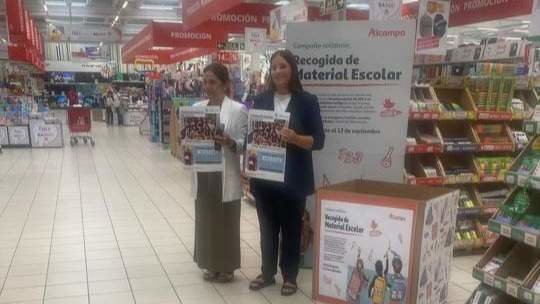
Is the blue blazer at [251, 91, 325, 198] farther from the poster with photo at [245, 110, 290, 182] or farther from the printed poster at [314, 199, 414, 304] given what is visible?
the printed poster at [314, 199, 414, 304]

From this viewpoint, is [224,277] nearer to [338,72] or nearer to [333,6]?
[338,72]

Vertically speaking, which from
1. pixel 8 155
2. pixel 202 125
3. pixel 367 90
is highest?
pixel 367 90

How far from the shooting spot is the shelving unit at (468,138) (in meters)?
4.42

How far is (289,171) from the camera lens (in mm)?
3227

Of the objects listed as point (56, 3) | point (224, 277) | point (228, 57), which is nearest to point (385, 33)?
point (224, 277)

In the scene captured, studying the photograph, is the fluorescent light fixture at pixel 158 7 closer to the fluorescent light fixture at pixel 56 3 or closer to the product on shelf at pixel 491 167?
the fluorescent light fixture at pixel 56 3

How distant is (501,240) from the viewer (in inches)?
113

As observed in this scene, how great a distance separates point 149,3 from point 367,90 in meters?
13.8

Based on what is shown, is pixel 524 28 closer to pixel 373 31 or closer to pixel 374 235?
pixel 373 31

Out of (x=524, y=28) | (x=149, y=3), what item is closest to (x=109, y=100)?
(x=149, y=3)

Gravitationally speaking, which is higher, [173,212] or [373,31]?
[373,31]

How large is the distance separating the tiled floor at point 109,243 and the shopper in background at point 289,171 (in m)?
0.38

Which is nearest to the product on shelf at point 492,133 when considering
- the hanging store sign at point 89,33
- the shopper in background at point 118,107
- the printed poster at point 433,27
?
the printed poster at point 433,27

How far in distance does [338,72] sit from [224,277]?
1799 mm
